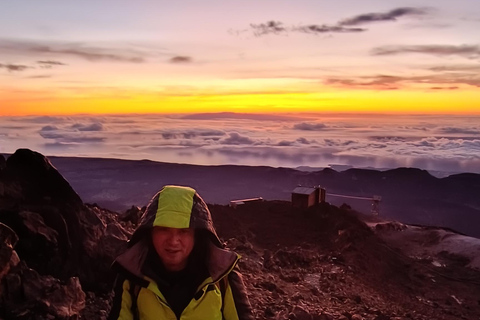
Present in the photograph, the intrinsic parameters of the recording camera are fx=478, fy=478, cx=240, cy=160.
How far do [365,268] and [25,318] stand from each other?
10.6 m

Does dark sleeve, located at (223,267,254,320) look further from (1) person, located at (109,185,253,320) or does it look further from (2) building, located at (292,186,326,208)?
(2) building, located at (292,186,326,208)

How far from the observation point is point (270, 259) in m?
11.6

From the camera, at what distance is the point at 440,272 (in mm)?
15164

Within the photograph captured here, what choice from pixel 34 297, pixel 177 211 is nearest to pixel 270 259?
pixel 34 297

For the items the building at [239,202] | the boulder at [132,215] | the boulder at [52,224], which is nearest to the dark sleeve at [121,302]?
the boulder at [52,224]

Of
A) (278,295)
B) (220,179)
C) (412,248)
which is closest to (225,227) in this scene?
(278,295)

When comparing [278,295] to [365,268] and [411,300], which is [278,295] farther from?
[365,268]

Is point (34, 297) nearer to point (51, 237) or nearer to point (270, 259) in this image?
point (51, 237)

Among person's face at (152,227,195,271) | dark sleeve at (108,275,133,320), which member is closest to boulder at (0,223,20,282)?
dark sleeve at (108,275,133,320)

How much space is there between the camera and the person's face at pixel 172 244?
3.94m

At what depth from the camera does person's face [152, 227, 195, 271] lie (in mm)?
3939

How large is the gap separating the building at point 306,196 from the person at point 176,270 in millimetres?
15970

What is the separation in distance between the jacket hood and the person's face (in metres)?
0.10

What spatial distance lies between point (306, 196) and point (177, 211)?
16.4 metres
